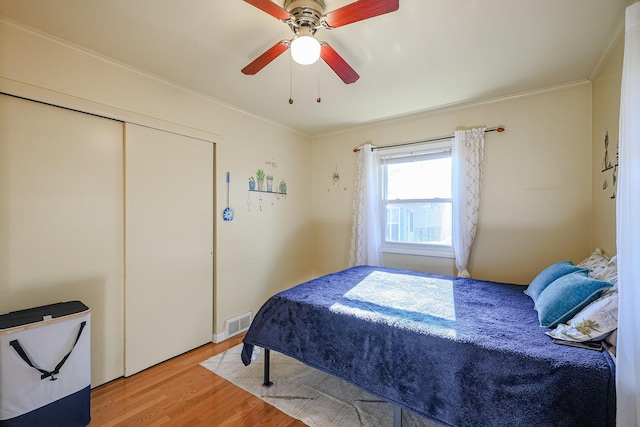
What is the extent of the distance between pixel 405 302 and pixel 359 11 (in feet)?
5.82

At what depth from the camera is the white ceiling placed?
155 centimetres

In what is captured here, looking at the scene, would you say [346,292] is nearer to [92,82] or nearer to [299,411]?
[299,411]

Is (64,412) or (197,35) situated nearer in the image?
(64,412)

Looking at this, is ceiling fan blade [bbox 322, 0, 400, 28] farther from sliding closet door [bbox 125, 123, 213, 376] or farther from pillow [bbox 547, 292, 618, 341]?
sliding closet door [bbox 125, 123, 213, 376]

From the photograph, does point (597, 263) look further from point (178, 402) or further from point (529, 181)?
point (178, 402)

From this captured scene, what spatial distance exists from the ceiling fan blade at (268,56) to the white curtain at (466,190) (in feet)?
7.03

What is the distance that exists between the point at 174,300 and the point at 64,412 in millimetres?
973

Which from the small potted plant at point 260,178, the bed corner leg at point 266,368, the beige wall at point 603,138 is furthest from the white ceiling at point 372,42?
the bed corner leg at point 266,368

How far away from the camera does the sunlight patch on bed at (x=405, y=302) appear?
159cm

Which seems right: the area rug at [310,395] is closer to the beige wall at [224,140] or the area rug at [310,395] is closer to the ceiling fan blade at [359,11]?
the beige wall at [224,140]

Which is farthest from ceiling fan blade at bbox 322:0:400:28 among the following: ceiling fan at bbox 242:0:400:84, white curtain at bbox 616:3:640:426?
white curtain at bbox 616:3:640:426

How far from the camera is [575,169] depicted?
244cm

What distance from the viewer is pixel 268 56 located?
1.62m

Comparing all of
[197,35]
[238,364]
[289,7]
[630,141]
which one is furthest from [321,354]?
[197,35]
